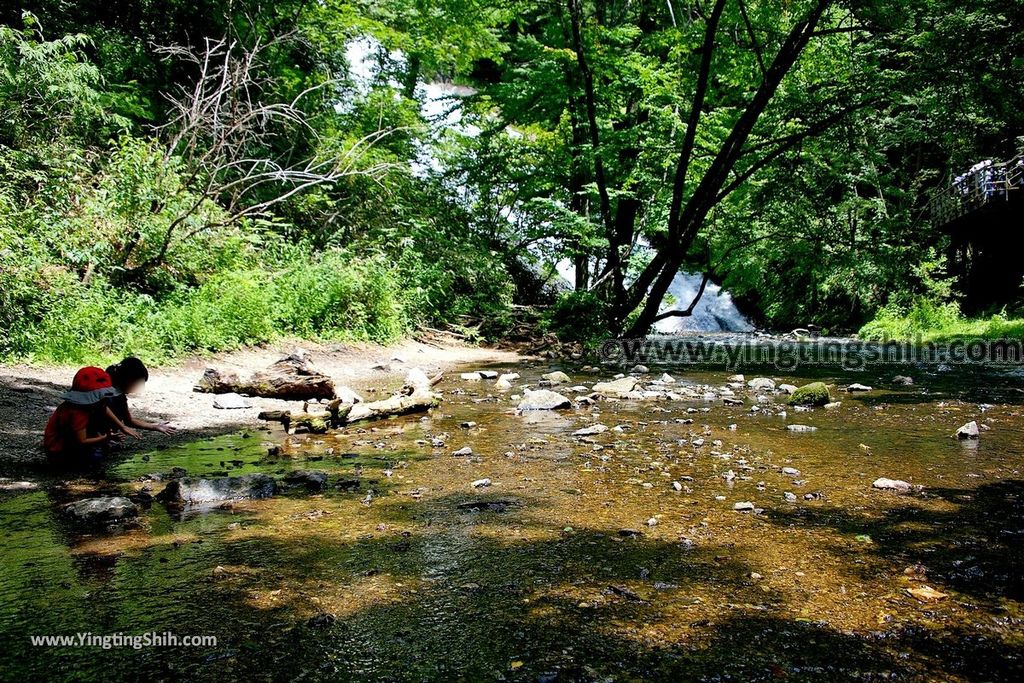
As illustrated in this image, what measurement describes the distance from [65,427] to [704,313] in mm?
30513

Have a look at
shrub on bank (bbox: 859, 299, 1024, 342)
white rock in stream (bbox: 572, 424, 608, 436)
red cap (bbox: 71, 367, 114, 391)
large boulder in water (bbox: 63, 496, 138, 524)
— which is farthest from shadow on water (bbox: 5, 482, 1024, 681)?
shrub on bank (bbox: 859, 299, 1024, 342)

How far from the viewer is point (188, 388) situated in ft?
23.7

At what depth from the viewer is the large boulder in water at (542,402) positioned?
6949 mm

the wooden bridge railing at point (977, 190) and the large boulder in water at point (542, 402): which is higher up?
the wooden bridge railing at point (977, 190)

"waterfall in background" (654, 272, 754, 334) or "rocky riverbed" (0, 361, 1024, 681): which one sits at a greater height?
"waterfall in background" (654, 272, 754, 334)

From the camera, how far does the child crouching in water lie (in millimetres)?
4051

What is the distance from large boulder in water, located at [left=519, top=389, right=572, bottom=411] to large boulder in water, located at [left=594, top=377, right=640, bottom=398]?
3.21ft

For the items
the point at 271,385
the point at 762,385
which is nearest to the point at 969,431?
the point at 762,385

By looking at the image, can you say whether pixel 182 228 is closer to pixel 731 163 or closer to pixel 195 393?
pixel 195 393

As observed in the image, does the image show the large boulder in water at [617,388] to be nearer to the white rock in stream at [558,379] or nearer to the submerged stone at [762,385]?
the white rock in stream at [558,379]

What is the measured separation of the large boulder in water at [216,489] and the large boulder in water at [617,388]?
501 cm

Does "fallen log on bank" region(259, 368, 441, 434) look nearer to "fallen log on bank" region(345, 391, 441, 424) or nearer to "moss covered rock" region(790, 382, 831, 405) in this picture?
"fallen log on bank" region(345, 391, 441, 424)

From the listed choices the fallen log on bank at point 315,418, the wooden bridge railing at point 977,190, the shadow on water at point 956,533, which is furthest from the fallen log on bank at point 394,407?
the wooden bridge railing at point 977,190

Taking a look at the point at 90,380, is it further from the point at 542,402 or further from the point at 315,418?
the point at 542,402
